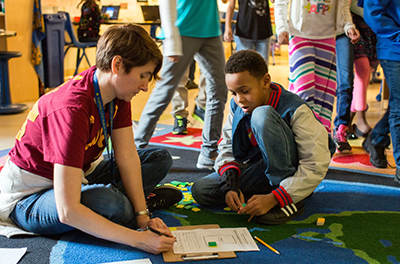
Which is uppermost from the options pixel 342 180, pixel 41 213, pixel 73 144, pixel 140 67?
pixel 140 67

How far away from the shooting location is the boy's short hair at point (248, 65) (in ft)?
5.52

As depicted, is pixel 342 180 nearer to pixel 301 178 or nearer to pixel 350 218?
pixel 350 218

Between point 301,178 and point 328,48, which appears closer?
point 301,178

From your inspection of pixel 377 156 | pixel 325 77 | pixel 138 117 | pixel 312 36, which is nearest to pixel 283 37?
pixel 312 36

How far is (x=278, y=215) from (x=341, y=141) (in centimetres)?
133

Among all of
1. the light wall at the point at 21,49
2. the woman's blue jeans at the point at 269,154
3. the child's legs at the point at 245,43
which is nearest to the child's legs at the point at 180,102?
the child's legs at the point at 245,43

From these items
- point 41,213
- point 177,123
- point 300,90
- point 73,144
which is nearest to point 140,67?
point 73,144

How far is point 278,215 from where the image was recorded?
167 centimetres

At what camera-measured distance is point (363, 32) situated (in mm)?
2996

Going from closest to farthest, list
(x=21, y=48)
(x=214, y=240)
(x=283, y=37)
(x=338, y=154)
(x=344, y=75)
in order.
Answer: (x=214, y=240) < (x=283, y=37) < (x=338, y=154) < (x=344, y=75) < (x=21, y=48)

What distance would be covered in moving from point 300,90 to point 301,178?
0.90 m

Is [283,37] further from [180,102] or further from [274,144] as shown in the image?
[180,102]

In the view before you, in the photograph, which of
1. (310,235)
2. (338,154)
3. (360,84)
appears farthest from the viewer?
(360,84)

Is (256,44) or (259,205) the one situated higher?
(256,44)
